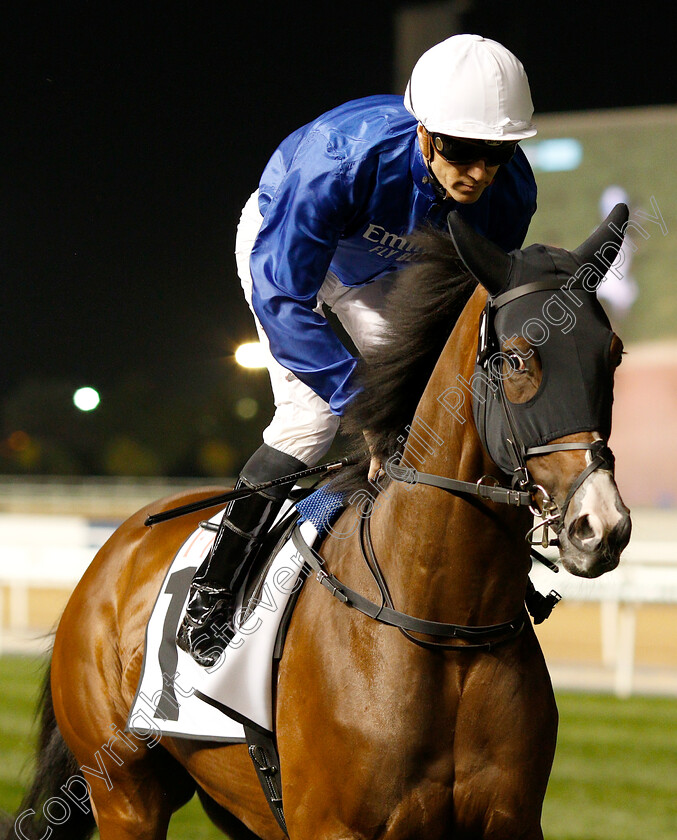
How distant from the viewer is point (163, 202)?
7.23 m

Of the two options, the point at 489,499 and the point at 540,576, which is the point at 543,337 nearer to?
the point at 489,499

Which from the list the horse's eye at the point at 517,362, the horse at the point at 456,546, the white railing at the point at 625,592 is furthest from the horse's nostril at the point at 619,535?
the white railing at the point at 625,592

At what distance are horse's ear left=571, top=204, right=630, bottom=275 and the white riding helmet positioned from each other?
0.31 m

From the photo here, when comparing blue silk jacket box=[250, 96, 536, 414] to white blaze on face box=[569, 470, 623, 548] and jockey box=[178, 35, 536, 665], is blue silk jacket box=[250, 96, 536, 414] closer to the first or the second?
jockey box=[178, 35, 536, 665]

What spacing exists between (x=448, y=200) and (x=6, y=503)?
1592 cm

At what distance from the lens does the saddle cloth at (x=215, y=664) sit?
187 centimetres

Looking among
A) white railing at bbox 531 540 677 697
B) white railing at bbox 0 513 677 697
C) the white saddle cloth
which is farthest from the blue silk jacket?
white railing at bbox 531 540 677 697

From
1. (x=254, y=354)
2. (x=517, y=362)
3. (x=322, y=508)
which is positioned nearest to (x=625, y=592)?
(x=254, y=354)

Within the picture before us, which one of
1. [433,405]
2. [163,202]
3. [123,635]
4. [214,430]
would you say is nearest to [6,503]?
[214,430]

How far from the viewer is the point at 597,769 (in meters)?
4.47

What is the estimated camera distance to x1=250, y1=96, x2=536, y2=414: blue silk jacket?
1.92m

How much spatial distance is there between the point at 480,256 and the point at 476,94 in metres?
0.47

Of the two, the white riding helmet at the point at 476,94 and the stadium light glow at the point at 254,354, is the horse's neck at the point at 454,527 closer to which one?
the white riding helmet at the point at 476,94

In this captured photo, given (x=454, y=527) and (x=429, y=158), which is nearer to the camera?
(x=454, y=527)
